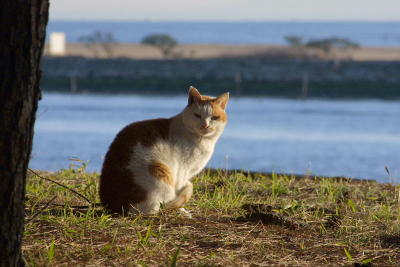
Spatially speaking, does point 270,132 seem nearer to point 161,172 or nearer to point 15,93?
point 161,172

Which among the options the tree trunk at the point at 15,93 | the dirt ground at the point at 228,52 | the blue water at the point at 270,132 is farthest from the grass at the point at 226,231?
the dirt ground at the point at 228,52

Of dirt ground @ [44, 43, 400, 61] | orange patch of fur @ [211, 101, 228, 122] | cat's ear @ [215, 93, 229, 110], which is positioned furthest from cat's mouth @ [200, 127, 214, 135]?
dirt ground @ [44, 43, 400, 61]

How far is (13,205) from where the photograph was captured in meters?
2.03

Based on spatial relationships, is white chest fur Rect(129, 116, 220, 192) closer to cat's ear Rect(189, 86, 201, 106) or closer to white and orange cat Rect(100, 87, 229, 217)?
white and orange cat Rect(100, 87, 229, 217)

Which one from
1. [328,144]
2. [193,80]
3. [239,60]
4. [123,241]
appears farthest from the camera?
[239,60]

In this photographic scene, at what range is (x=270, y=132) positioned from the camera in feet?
56.1

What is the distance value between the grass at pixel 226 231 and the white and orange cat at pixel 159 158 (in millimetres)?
118

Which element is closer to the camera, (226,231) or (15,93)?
(15,93)

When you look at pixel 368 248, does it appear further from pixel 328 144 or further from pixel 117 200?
pixel 328 144

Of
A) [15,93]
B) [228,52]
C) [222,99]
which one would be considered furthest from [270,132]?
[228,52]

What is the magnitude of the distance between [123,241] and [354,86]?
2818 cm

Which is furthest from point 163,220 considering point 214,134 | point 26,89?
point 26,89

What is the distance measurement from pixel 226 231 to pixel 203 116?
87 centimetres

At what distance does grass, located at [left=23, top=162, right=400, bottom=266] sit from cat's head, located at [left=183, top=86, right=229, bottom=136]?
2.03 feet
